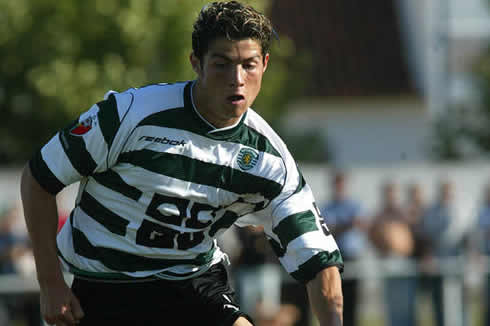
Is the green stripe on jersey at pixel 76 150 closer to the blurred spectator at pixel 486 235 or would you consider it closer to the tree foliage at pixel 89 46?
the blurred spectator at pixel 486 235

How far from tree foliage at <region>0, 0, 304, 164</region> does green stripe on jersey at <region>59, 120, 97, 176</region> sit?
458 inches

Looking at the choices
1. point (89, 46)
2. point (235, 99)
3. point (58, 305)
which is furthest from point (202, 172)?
point (89, 46)

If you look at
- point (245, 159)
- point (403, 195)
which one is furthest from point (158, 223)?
point (403, 195)

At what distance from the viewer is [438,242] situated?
11547mm

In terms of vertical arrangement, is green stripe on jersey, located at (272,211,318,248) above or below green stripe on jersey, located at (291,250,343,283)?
above

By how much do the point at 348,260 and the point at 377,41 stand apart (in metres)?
15.7

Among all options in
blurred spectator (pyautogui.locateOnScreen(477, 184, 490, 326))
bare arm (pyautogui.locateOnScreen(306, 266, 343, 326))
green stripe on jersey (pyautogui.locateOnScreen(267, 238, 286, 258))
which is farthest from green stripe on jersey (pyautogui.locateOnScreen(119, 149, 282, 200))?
Answer: blurred spectator (pyautogui.locateOnScreen(477, 184, 490, 326))

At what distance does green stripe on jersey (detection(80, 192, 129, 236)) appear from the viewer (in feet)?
14.8

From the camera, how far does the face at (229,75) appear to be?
167 inches

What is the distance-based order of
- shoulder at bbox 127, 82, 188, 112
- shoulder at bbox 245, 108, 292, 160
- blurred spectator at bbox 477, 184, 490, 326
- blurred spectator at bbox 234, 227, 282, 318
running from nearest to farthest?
shoulder at bbox 127, 82, 188, 112 → shoulder at bbox 245, 108, 292, 160 → blurred spectator at bbox 234, 227, 282, 318 → blurred spectator at bbox 477, 184, 490, 326

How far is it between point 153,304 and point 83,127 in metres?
0.96

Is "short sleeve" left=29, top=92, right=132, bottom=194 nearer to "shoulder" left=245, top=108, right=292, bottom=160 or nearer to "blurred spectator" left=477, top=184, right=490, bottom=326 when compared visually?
"shoulder" left=245, top=108, right=292, bottom=160

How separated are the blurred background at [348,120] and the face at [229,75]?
0.57m

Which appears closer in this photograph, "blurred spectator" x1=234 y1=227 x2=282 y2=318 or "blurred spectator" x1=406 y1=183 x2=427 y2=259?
"blurred spectator" x1=234 y1=227 x2=282 y2=318
